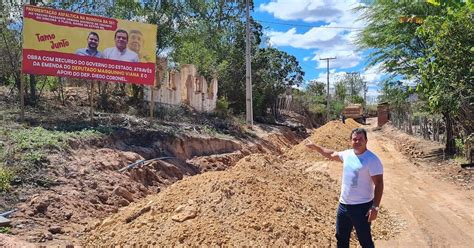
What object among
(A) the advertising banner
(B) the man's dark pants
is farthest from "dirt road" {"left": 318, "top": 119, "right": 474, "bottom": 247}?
(A) the advertising banner

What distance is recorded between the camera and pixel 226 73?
2620 cm

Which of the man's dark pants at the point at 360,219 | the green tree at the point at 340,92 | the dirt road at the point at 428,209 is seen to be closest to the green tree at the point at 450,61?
the dirt road at the point at 428,209

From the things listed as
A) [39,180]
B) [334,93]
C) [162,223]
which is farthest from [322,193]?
[334,93]

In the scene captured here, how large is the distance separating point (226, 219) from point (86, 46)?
7.81 meters

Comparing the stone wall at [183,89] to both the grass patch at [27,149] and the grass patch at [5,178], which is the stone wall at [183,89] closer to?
the grass patch at [27,149]

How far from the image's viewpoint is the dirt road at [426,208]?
6.88 metres

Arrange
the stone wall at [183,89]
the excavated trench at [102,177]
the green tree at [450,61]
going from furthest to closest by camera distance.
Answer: the stone wall at [183,89]
the green tree at [450,61]
the excavated trench at [102,177]

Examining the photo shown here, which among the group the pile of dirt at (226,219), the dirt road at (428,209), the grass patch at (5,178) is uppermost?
the grass patch at (5,178)

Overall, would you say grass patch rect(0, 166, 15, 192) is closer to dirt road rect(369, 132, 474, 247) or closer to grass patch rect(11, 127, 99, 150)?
grass patch rect(11, 127, 99, 150)

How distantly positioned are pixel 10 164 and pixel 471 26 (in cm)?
1082

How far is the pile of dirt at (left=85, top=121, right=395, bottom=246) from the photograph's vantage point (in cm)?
544

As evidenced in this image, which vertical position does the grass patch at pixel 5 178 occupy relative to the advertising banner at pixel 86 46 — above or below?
below

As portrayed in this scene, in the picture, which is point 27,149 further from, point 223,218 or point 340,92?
point 340,92

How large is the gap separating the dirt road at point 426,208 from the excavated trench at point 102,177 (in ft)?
14.1
